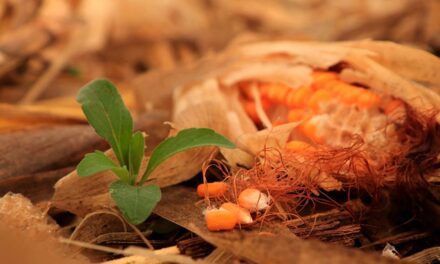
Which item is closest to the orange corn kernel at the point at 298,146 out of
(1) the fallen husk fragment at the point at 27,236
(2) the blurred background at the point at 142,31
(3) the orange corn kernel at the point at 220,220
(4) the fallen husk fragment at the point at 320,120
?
(4) the fallen husk fragment at the point at 320,120

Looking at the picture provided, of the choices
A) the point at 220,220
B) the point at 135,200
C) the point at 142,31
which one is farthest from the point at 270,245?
the point at 142,31

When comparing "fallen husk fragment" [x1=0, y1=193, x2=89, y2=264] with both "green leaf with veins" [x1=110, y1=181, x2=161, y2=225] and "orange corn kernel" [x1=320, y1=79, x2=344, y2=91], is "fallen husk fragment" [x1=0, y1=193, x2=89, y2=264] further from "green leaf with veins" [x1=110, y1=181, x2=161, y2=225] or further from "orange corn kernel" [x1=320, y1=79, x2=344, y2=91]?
"orange corn kernel" [x1=320, y1=79, x2=344, y2=91]

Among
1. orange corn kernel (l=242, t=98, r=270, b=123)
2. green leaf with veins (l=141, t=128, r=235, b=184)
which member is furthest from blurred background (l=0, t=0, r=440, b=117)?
green leaf with veins (l=141, t=128, r=235, b=184)

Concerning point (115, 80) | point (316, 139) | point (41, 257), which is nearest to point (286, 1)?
point (115, 80)

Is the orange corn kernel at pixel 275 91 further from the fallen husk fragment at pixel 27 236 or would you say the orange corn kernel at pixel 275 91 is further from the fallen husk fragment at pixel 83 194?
the fallen husk fragment at pixel 27 236

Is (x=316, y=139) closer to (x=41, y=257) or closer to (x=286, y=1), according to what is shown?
(x=41, y=257)

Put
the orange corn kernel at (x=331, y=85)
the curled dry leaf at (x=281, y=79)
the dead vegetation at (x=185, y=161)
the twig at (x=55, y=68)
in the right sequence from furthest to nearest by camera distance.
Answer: the twig at (x=55, y=68), the orange corn kernel at (x=331, y=85), the curled dry leaf at (x=281, y=79), the dead vegetation at (x=185, y=161)
